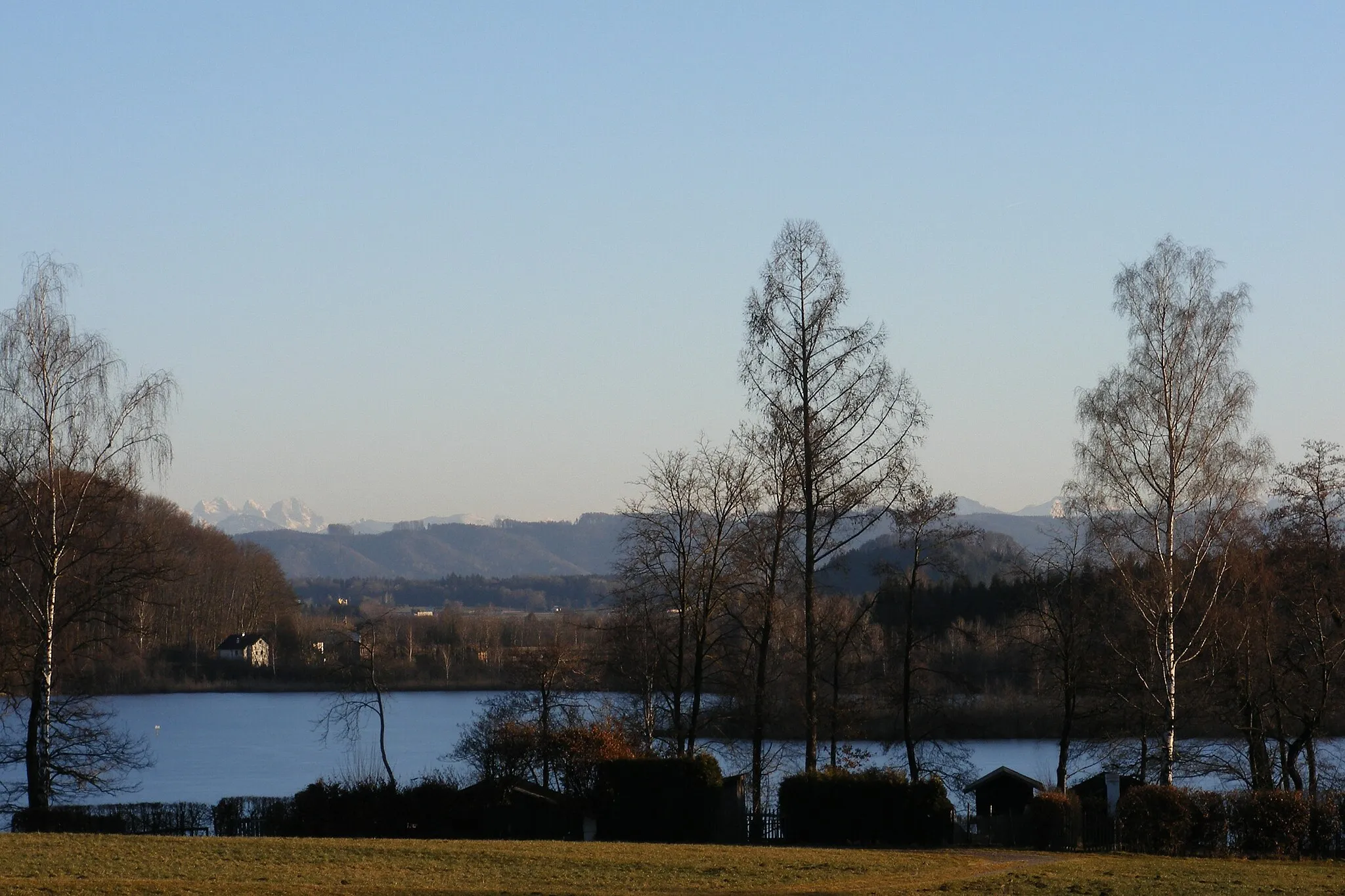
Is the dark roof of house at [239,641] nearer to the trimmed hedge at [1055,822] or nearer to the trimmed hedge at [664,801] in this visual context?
the trimmed hedge at [664,801]

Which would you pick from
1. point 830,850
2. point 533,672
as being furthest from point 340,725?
point 830,850

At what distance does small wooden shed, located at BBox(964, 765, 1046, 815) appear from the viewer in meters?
33.6

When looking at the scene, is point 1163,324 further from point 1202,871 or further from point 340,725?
point 340,725

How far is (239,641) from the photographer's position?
99.9m

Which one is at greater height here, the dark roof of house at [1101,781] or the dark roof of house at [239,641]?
the dark roof of house at [239,641]

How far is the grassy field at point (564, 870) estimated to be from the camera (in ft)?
54.6

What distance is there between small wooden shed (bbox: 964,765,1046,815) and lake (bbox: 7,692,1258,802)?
6020 mm

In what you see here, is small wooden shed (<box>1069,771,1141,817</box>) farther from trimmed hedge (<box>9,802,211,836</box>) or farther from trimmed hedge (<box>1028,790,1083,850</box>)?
trimmed hedge (<box>9,802,211,836</box>)

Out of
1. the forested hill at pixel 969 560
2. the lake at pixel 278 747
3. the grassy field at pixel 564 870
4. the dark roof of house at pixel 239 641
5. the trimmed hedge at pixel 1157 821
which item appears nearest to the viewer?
the grassy field at pixel 564 870

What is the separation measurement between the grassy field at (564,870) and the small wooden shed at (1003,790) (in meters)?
9.95

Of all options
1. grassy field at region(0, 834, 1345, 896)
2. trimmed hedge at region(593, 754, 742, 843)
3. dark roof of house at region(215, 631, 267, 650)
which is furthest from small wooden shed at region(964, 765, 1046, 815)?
dark roof of house at region(215, 631, 267, 650)

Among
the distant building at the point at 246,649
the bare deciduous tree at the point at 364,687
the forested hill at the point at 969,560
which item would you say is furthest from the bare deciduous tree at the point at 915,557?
the distant building at the point at 246,649

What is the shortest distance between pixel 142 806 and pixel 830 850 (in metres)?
15.2

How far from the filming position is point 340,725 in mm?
69125
